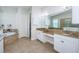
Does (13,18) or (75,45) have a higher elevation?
(13,18)

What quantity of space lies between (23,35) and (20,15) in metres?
0.39

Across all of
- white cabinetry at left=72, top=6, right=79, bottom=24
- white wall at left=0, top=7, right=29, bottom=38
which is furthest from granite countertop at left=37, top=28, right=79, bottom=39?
white wall at left=0, top=7, right=29, bottom=38

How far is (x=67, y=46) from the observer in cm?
174

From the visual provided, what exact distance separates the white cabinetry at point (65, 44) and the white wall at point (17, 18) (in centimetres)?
59

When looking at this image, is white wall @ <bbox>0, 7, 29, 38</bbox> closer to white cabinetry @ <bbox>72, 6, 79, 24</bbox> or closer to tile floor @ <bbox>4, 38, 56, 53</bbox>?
tile floor @ <bbox>4, 38, 56, 53</bbox>

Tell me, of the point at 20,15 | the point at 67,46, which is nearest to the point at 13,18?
the point at 20,15

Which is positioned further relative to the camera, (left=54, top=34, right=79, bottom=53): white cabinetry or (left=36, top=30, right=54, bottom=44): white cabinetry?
(left=36, top=30, right=54, bottom=44): white cabinetry

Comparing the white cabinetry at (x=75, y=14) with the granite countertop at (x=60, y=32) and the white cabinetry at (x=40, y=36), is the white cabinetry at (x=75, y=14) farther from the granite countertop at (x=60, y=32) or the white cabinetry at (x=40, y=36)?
the white cabinetry at (x=40, y=36)

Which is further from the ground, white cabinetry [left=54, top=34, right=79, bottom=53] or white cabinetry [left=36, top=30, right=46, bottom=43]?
white cabinetry [left=36, top=30, right=46, bottom=43]

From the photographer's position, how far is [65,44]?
176 centimetres

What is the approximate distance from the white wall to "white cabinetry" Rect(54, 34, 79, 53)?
59cm

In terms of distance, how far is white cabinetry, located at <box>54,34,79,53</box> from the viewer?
66.1 inches
